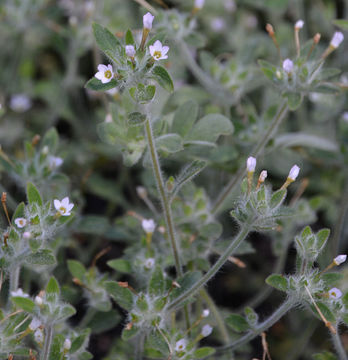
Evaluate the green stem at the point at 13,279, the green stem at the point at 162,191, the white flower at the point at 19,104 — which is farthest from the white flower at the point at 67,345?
the white flower at the point at 19,104

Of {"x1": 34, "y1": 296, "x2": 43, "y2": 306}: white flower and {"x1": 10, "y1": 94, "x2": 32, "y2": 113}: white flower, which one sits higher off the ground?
{"x1": 10, "y1": 94, "x2": 32, "y2": 113}: white flower

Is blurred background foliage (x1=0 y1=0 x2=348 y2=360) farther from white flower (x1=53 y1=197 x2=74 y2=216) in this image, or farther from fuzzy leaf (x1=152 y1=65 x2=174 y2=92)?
fuzzy leaf (x1=152 y1=65 x2=174 y2=92)

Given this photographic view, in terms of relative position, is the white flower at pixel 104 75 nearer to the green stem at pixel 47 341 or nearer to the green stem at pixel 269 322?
the green stem at pixel 47 341

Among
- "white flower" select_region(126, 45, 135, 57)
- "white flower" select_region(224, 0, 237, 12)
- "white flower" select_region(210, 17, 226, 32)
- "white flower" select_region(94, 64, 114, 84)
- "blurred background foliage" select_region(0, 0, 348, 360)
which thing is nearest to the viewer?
"white flower" select_region(126, 45, 135, 57)

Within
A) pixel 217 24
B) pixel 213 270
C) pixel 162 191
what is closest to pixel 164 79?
pixel 162 191

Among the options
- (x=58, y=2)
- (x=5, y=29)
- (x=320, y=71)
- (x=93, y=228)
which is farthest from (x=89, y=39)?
(x=320, y=71)

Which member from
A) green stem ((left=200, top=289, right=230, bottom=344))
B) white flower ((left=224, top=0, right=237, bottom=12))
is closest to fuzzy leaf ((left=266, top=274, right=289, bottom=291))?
green stem ((left=200, top=289, right=230, bottom=344))
